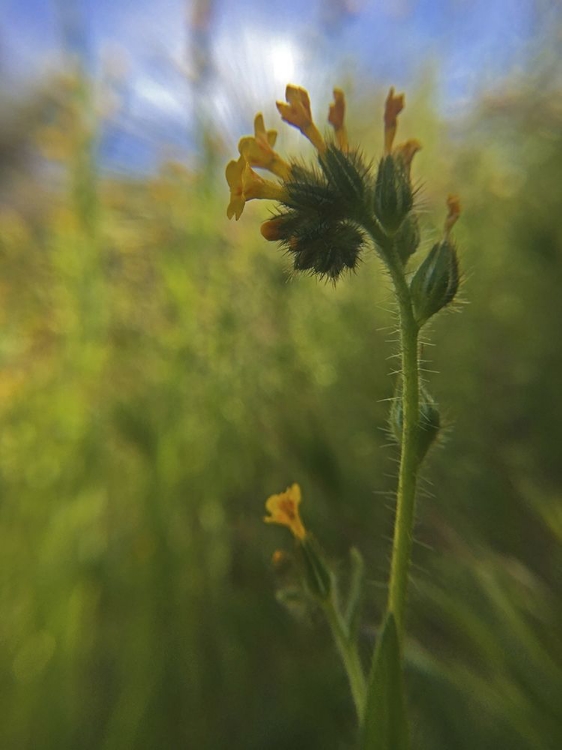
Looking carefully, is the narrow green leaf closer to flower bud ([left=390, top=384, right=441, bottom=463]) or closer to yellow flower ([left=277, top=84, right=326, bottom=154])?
flower bud ([left=390, top=384, right=441, bottom=463])

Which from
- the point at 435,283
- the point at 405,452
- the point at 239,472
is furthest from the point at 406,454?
the point at 239,472

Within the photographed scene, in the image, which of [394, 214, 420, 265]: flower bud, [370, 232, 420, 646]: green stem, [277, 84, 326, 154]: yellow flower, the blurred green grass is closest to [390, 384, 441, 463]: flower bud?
[370, 232, 420, 646]: green stem

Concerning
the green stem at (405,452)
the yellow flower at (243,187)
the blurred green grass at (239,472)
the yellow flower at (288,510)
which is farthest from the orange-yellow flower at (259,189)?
the blurred green grass at (239,472)

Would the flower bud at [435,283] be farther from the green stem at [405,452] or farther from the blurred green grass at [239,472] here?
the blurred green grass at [239,472]

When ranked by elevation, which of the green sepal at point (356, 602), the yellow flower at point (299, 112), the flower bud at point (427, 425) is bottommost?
the green sepal at point (356, 602)

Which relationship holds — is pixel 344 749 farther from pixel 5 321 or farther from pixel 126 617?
pixel 5 321

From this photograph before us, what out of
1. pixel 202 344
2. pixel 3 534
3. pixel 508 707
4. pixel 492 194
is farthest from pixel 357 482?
pixel 492 194

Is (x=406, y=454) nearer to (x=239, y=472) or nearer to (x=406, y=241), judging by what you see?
(x=406, y=241)
